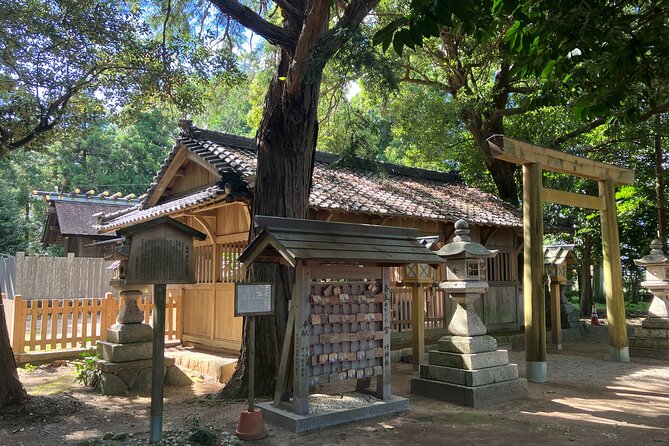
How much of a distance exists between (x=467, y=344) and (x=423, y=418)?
132cm

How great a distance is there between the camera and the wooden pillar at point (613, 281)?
996 cm

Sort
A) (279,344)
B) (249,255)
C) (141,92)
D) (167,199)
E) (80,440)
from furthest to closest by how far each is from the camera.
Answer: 1. (167,199)
2. (141,92)
3. (279,344)
4. (249,255)
5. (80,440)

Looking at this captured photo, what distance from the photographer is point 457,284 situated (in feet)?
22.9

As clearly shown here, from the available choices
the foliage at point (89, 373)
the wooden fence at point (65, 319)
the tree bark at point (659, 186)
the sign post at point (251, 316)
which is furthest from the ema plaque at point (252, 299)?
the tree bark at point (659, 186)

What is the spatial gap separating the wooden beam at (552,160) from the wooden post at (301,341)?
171 inches

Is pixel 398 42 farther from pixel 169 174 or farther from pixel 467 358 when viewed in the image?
pixel 169 174

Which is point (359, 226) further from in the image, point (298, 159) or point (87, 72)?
point (87, 72)

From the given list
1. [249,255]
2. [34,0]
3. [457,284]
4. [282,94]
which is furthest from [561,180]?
[34,0]

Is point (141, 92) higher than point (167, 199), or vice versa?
point (141, 92)

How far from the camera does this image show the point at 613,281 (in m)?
Result: 10.0

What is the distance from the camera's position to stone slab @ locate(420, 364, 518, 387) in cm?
655

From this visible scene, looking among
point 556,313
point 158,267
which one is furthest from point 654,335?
point 158,267

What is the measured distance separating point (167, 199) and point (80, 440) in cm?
812

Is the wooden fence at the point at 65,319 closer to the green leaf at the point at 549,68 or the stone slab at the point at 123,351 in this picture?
the stone slab at the point at 123,351
